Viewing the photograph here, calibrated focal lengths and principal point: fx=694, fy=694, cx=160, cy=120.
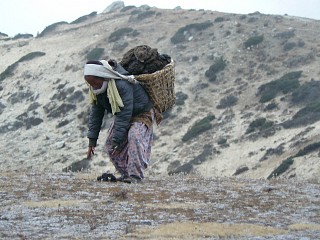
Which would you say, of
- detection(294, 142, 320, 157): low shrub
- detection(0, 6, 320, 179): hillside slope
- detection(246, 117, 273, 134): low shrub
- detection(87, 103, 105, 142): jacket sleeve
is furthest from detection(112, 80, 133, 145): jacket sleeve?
detection(246, 117, 273, 134): low shrub

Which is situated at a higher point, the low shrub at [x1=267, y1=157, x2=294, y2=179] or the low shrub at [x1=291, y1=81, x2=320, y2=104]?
the low shrub at [x1=267, y1=157, x2=294, y2=179]

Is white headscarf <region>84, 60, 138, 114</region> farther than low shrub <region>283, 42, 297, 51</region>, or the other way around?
low shrub <region>283, 42, 297, 51</region>

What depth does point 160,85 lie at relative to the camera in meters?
10.7

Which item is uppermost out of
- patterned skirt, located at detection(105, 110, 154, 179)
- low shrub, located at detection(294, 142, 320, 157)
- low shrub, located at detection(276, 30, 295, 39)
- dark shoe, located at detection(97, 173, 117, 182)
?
patterned skirt, located at detection(105, 110, 154, 179)

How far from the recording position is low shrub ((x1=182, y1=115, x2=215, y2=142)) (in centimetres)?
3922

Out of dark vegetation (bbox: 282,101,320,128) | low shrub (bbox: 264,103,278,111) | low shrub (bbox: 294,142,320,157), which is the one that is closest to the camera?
low shrub (bbox: 294,142,320,157)

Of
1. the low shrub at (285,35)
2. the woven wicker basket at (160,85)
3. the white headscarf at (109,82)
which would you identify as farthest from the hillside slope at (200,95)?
the white headscarf at (109,82)

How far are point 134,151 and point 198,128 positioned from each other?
29388 mm

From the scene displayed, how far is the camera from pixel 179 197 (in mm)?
9469

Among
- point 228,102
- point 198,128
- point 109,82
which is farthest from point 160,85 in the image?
point 228,102

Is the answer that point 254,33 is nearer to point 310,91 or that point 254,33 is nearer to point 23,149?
point 310,91

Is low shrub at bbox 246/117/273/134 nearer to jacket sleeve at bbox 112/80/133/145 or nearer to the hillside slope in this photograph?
the hillside slope

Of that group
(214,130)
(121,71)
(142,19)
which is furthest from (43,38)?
(121,71)

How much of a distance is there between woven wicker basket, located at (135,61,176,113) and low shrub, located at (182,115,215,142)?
28.1 m
